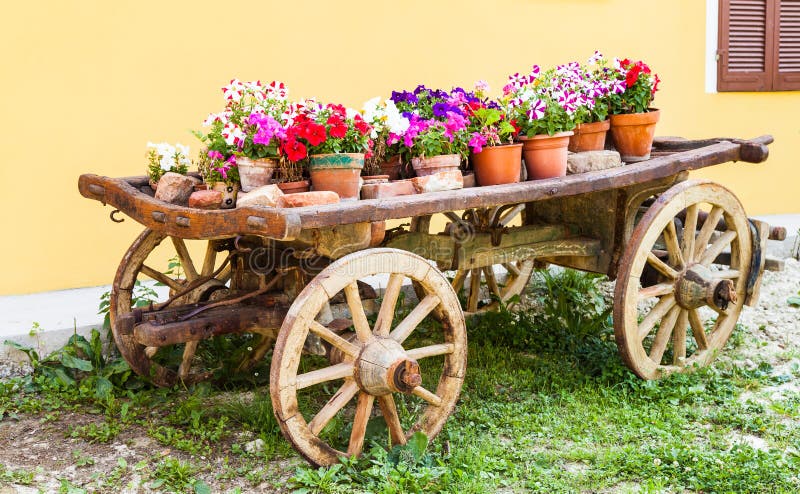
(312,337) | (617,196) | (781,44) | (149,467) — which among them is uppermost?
(781,44)

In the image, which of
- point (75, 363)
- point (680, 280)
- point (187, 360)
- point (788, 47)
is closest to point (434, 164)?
point (680, 280)

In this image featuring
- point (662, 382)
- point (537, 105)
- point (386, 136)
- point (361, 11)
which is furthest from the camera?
point (361, 11)

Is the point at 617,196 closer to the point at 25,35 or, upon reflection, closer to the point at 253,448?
the point at 253,448

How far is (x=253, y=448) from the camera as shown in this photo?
374 cm

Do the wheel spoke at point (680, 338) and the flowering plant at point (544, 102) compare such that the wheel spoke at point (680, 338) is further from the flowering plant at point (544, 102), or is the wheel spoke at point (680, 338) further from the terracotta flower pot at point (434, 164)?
the terracotta flower pot at point (434, 164)

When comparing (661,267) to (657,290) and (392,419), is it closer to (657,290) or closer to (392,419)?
(657,290)

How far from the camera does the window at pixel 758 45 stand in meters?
6.87

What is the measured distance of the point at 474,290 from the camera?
5332 mm

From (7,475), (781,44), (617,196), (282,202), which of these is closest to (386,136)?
(282,202)

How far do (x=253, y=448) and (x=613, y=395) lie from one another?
1.68 metres

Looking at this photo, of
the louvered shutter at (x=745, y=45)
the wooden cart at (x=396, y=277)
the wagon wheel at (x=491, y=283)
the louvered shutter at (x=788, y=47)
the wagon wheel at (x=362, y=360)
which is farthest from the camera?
the louvered shutter at (x=788, y=47)

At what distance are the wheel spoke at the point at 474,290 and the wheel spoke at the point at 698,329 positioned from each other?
4.20ft

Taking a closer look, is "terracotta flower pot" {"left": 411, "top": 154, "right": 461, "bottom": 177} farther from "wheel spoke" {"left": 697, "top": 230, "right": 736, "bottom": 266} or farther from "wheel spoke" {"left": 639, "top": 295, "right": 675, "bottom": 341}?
"wheel spoke" {"left": 697, "top": 230, "right": 736, "bottom": 266}

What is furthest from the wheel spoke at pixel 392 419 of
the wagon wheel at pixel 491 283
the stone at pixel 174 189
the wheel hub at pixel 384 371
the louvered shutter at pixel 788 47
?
the louvered shutter at pixel 788 47
